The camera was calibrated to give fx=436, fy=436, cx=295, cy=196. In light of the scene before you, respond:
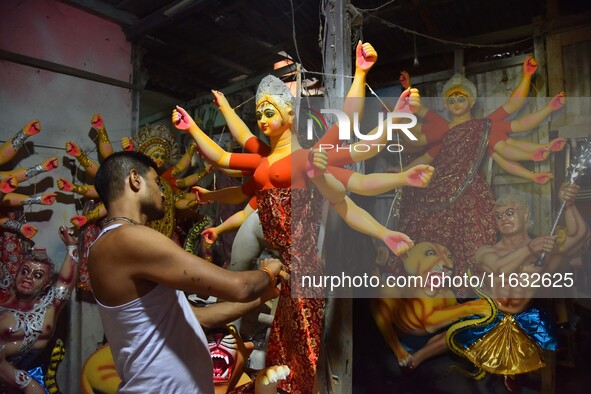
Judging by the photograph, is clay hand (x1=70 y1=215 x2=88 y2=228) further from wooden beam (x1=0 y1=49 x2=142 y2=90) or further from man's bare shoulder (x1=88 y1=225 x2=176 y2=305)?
man's bare shoulder (x1=88 y1=225 x2=176 y2=305)

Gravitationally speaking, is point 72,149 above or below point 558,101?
above

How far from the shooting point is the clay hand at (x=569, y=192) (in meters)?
2.49

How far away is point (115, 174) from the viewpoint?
71.6 inches

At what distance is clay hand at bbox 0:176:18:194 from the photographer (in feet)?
12.0

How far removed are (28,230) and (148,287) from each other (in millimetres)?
2790

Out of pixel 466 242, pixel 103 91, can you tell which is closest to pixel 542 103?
pixel 466 242

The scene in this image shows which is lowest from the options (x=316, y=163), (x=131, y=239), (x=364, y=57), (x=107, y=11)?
(x=131, y=239)

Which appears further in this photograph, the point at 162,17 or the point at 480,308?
the point at 162,17

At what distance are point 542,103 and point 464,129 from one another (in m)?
0.47

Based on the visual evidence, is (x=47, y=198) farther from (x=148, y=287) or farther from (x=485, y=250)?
(x=485, y=250)

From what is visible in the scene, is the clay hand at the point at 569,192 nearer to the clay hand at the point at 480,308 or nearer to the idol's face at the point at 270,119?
the clay hand at the point at 480,308

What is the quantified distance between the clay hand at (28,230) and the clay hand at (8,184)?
1.10 feet

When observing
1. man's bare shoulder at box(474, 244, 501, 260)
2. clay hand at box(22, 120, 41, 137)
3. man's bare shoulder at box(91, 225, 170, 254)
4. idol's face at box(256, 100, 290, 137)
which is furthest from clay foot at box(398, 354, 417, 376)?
clay hand at box(22, 120, 41, 137)

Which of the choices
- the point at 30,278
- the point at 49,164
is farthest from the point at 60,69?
the point at 30,278
